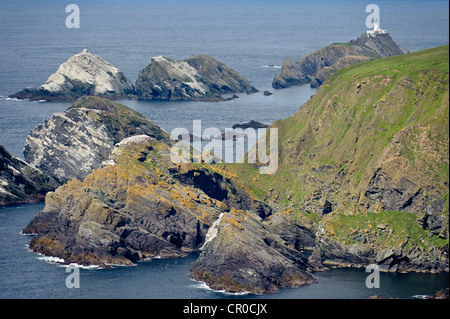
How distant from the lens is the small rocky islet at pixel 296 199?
127562 millimetres

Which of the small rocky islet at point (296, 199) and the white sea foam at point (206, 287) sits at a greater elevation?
the small rocky islet at point (296, 199)

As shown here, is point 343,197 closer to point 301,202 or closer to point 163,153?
point 301,202

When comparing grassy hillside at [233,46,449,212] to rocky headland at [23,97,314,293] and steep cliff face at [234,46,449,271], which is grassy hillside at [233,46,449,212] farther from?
rocky headland at [23,97,314,293]

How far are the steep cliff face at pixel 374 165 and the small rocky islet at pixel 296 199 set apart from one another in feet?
0.70

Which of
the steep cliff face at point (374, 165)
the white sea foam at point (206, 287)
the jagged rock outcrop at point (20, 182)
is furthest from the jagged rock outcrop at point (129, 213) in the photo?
the jagged rock outcrop at point (20, 182)

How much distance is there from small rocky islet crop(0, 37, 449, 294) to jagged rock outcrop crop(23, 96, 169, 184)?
196 inches

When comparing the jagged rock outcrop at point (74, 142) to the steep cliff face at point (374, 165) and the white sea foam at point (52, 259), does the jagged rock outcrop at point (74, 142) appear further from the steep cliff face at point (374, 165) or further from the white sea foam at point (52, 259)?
the white sea foam at point (52, 259)

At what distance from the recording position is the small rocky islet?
127562mm

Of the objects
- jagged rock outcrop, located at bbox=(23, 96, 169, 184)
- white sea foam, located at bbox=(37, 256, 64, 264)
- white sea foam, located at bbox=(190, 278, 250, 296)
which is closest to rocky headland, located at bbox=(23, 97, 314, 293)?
white sea foam, located at bbox=(190, 278, 250, 296)

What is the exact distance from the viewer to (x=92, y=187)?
14175 centimetres

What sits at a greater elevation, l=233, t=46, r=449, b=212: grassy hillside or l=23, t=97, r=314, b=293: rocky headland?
l=233, t=46, r=449, b=212: grassy hillside

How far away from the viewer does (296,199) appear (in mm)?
155750
